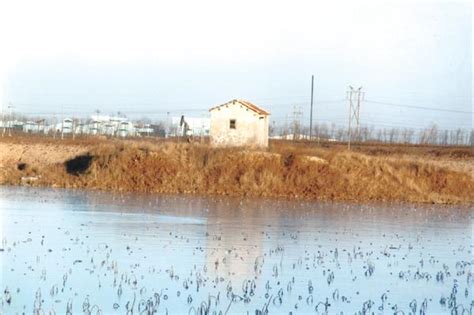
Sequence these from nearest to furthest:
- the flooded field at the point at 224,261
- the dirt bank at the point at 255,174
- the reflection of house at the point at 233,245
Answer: the flooded field at the point at 224,261 < the reflection of house at the point at 233,245 < the dirt bank at the point at 255,174

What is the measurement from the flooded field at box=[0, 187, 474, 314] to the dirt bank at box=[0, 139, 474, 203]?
1375cm

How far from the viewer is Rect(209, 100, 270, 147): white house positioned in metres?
66.6

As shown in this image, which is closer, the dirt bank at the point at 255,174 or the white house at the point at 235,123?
the dirt bank at the point at 255,174

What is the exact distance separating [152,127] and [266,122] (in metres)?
84.4

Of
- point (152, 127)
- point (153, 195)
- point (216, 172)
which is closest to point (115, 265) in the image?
point (153, 195)

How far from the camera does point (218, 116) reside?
220 ft

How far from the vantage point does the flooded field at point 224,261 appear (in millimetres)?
17688

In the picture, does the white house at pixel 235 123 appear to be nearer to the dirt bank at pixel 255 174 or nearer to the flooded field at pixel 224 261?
the dirt bank at pixel 255 174

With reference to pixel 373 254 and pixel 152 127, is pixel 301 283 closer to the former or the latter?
pixel 373 254

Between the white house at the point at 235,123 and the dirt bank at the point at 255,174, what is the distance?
21.1 feet

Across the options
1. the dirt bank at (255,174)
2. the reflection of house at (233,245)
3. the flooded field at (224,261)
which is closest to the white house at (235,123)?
the dirt bank at (255,174)

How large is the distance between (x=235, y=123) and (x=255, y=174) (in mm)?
10847

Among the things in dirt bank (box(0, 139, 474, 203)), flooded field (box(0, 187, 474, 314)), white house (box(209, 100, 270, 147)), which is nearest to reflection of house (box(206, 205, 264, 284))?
flooded field (box(0, 187, 474, 314))

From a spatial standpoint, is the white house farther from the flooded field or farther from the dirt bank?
the flooded field
